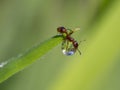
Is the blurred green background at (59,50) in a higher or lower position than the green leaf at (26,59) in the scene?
higher

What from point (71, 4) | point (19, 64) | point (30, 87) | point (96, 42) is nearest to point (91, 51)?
point (96, 42)

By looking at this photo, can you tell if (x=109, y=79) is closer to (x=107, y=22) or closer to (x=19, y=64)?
(x=107, y=22)

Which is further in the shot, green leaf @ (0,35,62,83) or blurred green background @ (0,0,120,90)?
blurred green background @ (0,0,120,90)

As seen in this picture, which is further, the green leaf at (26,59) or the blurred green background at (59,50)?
the blurred green background at (59,50)

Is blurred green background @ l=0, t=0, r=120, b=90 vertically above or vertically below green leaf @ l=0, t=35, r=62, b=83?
above
